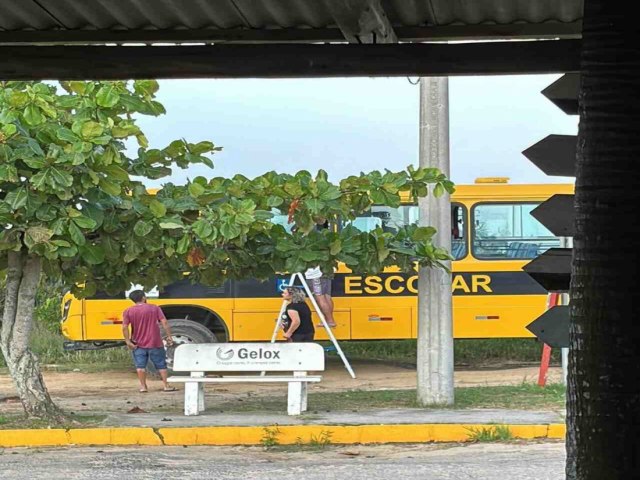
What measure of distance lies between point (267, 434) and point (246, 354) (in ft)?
6.00

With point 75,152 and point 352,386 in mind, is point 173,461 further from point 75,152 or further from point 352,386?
point 352,386

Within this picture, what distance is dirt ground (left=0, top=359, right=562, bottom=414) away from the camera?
43.3 ft

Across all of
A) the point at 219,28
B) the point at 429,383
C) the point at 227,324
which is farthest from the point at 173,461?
the point at 227,324

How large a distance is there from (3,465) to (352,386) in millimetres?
7031

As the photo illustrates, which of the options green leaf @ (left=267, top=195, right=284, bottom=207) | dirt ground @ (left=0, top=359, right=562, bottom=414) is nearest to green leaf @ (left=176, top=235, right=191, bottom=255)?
green leaf @ (left=267, top=195, right=284, bottom=207)

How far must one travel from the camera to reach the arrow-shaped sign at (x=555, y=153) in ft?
15.0

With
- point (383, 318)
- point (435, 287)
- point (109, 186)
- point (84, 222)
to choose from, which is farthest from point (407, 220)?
point (84, 222)

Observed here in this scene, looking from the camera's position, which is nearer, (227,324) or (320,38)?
(320,38)

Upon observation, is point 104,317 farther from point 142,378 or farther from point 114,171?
point 114,171

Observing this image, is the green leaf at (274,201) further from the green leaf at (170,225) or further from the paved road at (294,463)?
the paved road at (294,463)

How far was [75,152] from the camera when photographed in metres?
9.39

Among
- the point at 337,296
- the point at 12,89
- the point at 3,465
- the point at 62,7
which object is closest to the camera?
the point at 62,7

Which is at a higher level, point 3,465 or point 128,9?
point 128,9

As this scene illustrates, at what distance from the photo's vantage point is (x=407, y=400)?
12.8 metres
